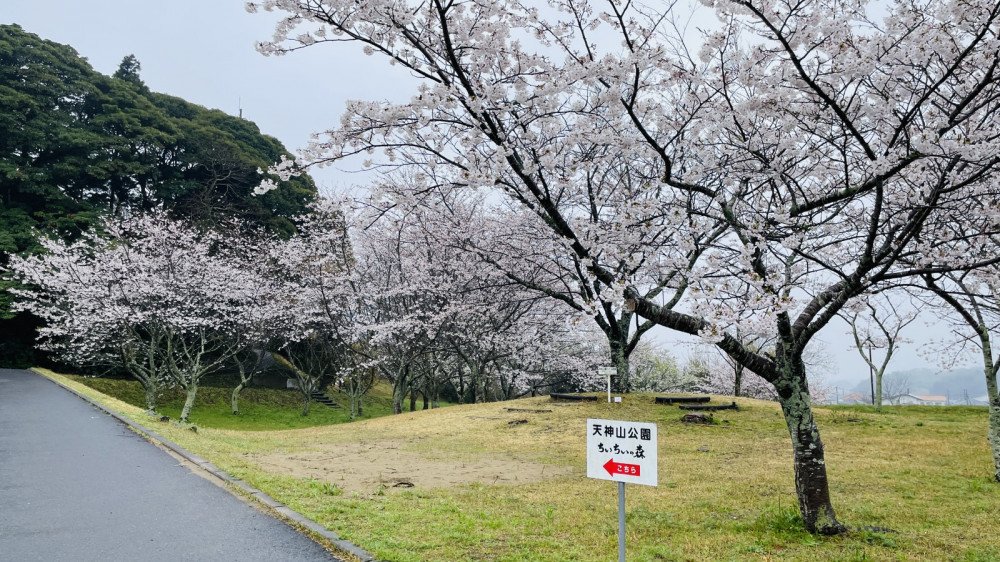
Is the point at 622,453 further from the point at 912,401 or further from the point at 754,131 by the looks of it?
the point at 912,401

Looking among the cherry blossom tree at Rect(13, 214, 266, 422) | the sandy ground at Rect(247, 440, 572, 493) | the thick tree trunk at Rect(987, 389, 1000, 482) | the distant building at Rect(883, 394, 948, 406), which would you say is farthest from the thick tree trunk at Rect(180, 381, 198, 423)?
the distant building at Rect(883, 394, 948, 406)

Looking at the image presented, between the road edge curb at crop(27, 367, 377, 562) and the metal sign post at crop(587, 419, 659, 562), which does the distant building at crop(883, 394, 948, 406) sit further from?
the road edge curb at crop(27, 367, 377, 562)

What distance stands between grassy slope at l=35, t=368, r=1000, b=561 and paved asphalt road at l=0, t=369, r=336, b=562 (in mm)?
593

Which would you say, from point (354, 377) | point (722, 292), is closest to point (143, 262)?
point (354, 377)

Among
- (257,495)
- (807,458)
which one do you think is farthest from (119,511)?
(807,458)

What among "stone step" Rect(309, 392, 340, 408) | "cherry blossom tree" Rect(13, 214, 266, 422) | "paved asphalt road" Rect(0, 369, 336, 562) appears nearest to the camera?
"paved asphalt road" Rect(0, 369, 336, 562)

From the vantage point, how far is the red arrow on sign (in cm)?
402

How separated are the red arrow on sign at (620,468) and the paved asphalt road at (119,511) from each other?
259 centimetres

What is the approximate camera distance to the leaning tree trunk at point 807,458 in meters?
5.47

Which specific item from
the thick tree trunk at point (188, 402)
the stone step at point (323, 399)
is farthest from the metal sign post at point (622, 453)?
the stone step at point (323, 399)

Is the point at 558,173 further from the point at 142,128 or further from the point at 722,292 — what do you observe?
the point at 142,128

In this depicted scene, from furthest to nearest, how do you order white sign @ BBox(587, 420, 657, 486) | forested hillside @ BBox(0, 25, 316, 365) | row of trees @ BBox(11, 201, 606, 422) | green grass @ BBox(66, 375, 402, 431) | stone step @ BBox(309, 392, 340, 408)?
1. stone step @ BBox(309, 392, 340, 408)
2. forested hillside @ BBox(0, 25, 316, 365)
3. green grass @ BBox(66, 375, 402, 431)
4. row of trees @ BBox(11, 201, 606, 422)
5. white sign @ BBox(587, 420, 657, 486)

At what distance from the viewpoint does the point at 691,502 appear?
701cm

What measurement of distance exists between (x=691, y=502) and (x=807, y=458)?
6.33 ft
